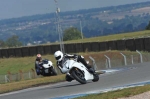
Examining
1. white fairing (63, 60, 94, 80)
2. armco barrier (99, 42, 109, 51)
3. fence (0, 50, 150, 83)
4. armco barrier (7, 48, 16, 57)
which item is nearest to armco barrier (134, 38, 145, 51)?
armco barrier (99, 42, 109, 51)

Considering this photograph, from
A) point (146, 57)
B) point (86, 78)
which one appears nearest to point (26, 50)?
point (146, 57)

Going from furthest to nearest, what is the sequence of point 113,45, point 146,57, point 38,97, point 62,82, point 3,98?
1. point 113,45
2. point 146,57
3. point 62,82
4. point 3,98
5. point 38,97

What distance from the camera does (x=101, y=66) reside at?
3925 cm

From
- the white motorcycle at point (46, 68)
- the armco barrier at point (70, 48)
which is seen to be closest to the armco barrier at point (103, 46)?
the armco barrier at point (70, 48)

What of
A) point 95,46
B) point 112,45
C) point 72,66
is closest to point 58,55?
point 72,66

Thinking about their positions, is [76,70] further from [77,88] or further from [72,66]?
[77,88]

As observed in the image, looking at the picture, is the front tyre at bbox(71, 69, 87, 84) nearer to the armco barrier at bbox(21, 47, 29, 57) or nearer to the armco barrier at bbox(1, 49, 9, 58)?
the armco barrier at bbox(21, 47, 29, 57)

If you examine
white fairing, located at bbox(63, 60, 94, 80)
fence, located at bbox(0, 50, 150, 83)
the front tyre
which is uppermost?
white fairing, located at bbox(63, 60, 94, 80)

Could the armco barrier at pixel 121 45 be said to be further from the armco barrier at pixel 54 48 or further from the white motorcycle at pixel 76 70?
the white motorcycle at pixel 76 70

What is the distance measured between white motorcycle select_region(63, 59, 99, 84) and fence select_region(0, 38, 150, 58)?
36.6 metres

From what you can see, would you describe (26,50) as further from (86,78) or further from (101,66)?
(86,78)

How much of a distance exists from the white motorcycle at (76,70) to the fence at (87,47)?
36.6m

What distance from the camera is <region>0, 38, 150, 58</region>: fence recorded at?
5747cm

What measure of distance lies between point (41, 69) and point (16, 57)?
143ft
